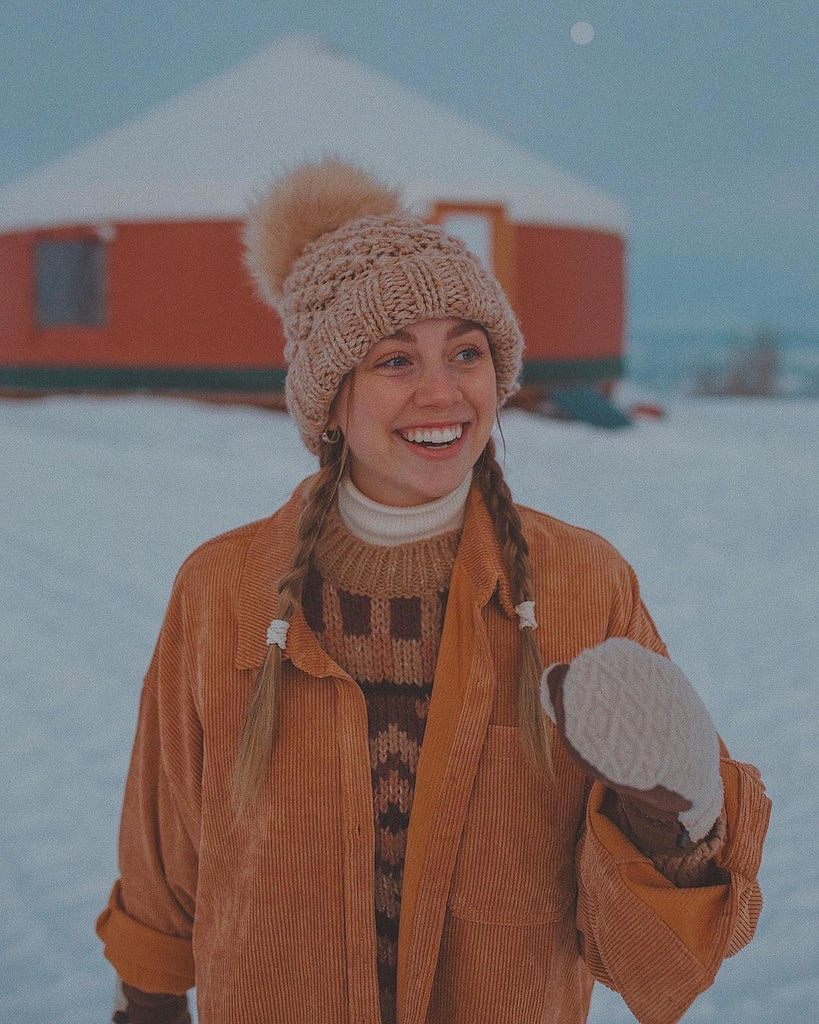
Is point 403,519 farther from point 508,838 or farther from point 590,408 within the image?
point 590,408

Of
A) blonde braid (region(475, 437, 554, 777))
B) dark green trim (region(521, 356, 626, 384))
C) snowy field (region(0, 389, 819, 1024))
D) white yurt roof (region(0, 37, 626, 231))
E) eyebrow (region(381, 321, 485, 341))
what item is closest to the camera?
blonde braid (region(475, 437, 554, 777))

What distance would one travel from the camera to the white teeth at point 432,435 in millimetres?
1265

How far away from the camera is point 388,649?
1.27 m

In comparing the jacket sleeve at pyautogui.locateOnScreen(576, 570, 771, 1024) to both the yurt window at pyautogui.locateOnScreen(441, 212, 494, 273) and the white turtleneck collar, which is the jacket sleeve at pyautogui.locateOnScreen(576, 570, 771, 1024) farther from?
the yurt window at pyautogui.locateOnScreen(441, 212, 494, 273)

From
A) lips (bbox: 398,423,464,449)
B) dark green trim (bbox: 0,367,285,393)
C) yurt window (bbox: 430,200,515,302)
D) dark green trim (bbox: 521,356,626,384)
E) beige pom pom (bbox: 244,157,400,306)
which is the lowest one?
dark green trim (bbox: 0,367,285,393)

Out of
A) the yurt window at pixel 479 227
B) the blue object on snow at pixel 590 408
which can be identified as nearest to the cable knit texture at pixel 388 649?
the blue object on snow at pixel 590 408

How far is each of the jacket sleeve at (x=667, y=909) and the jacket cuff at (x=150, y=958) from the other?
24.3 inches

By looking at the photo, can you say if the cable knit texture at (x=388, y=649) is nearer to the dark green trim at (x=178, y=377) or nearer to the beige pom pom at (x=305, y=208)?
the beige pom pom at (x=305, y=208)

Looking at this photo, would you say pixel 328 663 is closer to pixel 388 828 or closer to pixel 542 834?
pixel 388 828

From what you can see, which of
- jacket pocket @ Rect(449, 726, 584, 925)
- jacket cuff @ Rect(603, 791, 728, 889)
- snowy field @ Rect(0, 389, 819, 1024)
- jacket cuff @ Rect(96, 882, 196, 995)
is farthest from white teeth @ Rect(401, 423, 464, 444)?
snowy field @ Rect(0, 389, 819, 1024)

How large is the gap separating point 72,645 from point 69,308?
18.9ft

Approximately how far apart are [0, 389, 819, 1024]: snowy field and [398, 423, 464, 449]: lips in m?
1.39

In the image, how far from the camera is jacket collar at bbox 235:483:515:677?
1.23 meters

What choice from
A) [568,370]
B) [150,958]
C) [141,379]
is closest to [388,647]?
[150,958]
